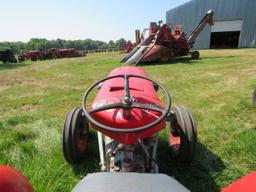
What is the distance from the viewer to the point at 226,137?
3.05 m

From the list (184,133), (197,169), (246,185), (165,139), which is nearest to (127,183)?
(246,185)

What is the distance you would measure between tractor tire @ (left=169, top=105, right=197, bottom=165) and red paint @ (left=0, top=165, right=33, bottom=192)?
4.65ft

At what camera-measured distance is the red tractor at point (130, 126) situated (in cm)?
168

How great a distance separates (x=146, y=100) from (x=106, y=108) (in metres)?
0.41

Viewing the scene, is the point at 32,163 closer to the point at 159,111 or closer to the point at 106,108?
the point at 106,108

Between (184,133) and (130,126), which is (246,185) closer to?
(130,126)

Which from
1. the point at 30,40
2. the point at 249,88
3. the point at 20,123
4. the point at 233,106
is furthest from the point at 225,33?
the point at 30,40

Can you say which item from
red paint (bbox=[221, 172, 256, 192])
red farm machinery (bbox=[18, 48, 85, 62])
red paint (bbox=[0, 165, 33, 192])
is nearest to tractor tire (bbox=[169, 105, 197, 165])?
red paint (bbox=[221, 172, 256, 192])

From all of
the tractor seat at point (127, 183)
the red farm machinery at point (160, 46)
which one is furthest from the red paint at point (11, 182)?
the red farm machinery at point (160, 46)

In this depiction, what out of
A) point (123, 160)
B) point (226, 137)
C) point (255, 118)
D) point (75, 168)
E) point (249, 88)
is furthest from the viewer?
point (249, 88)

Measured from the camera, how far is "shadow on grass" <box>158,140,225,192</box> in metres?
2.22

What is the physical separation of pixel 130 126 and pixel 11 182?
832 millimetres

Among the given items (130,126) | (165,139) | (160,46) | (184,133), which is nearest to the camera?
(130,126)

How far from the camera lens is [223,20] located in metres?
23.3
